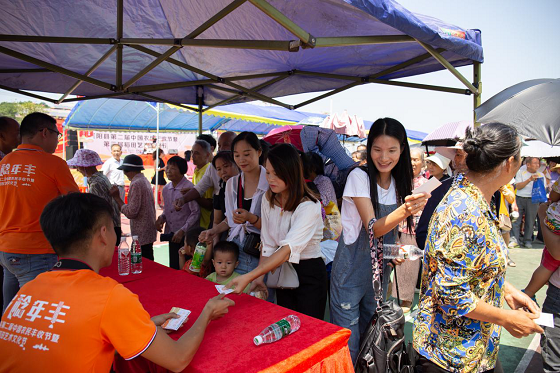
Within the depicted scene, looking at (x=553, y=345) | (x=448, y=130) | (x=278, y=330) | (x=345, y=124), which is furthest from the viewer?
(x=345, y=124)

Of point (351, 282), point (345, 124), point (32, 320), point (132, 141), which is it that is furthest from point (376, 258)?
point (132, 141)

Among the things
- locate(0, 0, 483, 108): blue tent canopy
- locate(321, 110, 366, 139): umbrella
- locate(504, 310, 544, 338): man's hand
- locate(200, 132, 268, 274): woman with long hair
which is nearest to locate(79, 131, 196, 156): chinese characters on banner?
locate(321, 110, 366, 139): umbrella

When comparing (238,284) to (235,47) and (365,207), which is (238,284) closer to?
(365,207)

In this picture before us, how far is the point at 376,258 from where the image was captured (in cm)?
197

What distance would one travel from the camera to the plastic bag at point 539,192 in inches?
275

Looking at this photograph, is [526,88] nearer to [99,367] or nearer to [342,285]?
[342,285]

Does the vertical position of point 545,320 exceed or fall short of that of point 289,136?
it falls short

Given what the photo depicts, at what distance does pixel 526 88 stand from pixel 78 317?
3436 millimetres

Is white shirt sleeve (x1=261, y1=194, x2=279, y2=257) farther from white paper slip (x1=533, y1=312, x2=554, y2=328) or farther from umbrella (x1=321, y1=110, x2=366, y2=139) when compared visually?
umbrella (x1=321, y1=110, x2=366, y2=139)

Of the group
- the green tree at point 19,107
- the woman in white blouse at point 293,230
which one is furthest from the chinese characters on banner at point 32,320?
the green tree at point 19,107

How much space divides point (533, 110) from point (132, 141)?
11300 millimetres

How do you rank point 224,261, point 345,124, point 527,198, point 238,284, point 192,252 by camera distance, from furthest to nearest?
point 345,124
point 527,198
point 192,252
point 224,261
point 238,284

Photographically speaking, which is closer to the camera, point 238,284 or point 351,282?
point 238,284

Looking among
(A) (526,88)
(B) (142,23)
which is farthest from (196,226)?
(A) (526,88)
